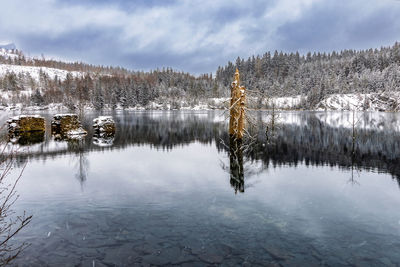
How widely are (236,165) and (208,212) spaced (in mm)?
8720

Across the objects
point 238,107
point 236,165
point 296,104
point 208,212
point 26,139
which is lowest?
point 208,212

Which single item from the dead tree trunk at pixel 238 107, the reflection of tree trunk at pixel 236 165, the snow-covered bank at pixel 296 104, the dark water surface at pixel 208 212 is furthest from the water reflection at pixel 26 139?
the snow-covered bank at pixel 296 104

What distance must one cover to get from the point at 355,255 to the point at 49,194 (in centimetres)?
1257

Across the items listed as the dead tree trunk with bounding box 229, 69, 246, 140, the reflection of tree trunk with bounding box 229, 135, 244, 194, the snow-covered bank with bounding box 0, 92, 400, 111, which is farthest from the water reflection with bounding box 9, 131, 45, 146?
the snow-covered bank with bounding box 0, 92, 400, 111

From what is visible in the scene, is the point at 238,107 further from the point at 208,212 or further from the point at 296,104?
the point at 296,104

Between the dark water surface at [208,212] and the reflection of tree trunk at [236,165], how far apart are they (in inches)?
7.5

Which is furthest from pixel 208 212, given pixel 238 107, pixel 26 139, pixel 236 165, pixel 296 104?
pixel 296 104

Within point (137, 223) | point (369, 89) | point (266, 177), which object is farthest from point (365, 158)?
point (369, 89)

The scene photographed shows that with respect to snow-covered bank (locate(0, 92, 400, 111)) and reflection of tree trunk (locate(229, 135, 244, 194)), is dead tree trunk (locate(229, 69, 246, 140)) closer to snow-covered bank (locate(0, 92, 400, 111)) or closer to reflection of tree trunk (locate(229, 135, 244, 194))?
reflection of tree trunk (locate(229, 135, 244, 194))

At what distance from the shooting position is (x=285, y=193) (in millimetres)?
12453

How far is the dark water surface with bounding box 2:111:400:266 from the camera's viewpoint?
715cm

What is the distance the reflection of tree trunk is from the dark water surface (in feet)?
0.62

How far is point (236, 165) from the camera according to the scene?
725 inches

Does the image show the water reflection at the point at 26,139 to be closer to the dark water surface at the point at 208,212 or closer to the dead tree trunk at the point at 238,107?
the dark water surface at the point at 208,212
